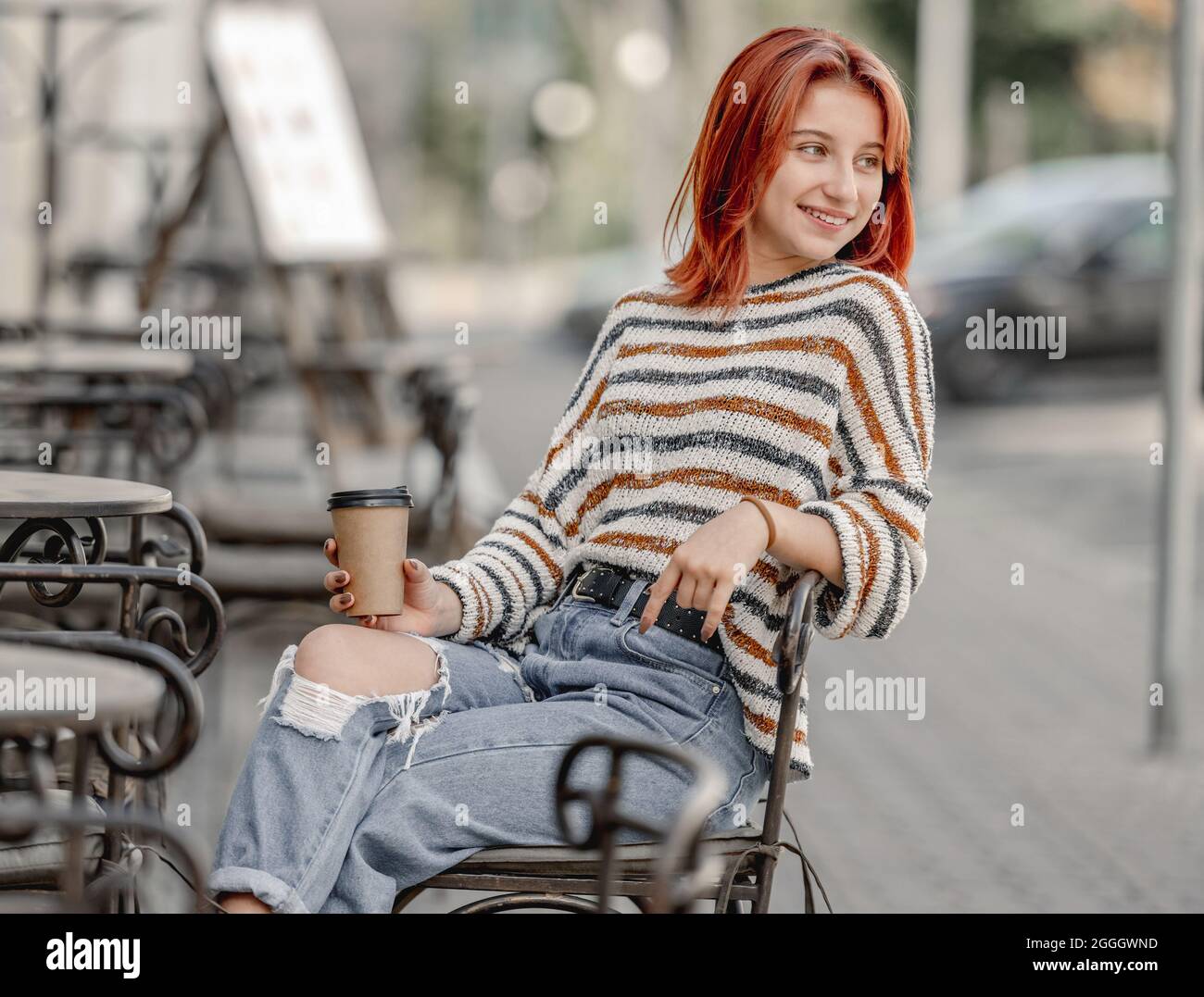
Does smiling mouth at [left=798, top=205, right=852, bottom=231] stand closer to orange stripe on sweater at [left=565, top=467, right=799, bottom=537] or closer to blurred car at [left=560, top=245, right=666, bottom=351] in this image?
orange stripe on sweater at [left=565, top=467, right=799, bottom=537]

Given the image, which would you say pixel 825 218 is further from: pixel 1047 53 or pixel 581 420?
pixel 1047 53

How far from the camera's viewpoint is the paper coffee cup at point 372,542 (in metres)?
2.42

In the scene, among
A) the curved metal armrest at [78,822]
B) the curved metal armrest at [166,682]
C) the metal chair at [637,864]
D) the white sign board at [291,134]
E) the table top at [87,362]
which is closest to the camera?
the curved metal armrest at [78,822]

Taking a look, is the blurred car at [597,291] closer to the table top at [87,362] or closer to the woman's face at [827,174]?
the table top at [87,362]

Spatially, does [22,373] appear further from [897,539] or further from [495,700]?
[897,539]

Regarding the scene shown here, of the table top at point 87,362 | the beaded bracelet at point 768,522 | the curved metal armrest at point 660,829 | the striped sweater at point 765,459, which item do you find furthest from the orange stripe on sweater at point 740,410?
the table top at point 87,362

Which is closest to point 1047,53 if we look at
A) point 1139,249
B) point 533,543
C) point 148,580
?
point 1139,249

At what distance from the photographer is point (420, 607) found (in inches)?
104

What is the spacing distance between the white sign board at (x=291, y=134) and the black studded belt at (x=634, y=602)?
4.89 meters

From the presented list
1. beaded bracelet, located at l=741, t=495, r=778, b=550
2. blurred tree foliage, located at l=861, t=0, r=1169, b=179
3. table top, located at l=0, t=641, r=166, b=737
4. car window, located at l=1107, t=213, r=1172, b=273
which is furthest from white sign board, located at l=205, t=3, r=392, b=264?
blurred tree foliage, located at l=861, t=0, r=1169, b=179

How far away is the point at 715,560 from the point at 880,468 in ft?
1.14

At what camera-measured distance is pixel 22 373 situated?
491cm

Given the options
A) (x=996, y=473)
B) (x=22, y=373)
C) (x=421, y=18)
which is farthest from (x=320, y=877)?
(x=421, y=18)

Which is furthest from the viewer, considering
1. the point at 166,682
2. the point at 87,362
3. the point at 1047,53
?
the point at 1047,53
